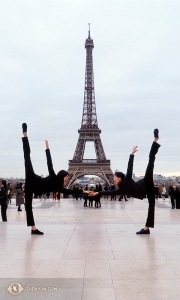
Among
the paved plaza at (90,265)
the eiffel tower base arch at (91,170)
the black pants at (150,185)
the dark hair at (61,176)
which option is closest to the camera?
the paved plaza at (90,265)

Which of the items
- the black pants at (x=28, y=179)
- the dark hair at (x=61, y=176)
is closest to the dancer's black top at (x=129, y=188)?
the dark hair at (x=61, y=176)

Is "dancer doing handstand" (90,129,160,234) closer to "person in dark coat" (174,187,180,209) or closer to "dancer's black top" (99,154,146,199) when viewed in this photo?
"dancer's black top" (99,154,146,199)

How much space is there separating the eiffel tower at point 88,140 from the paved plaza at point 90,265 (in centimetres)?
6538

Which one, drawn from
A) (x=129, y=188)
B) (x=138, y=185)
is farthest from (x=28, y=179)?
(x=138, y=185)

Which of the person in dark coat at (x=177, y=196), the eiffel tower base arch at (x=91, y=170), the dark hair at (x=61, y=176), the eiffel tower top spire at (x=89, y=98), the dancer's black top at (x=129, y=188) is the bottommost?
the person in dark coat at (x=177, y=196)

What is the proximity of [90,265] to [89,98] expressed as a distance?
234ft

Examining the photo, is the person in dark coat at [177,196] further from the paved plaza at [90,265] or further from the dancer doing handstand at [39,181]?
the dancer doing handstand at [39,181]

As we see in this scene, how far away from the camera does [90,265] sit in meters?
6.82

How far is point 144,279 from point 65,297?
1458 millimetres

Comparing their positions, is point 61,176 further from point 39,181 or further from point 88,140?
point 88,140

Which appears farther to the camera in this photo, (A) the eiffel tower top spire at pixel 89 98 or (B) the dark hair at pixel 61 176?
(A) the eiffel tower top spire at pixel 89 98

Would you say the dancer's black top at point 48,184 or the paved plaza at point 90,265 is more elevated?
the dancer's black top at point 48,184

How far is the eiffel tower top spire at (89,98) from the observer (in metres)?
76.2

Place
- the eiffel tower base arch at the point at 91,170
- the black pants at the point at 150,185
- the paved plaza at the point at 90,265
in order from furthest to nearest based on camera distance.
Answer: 1. the eiffel tower base arch at the point at 91,170
2. the black pants at the point at 150,185
3. the paved plaza at the point at 90,265
